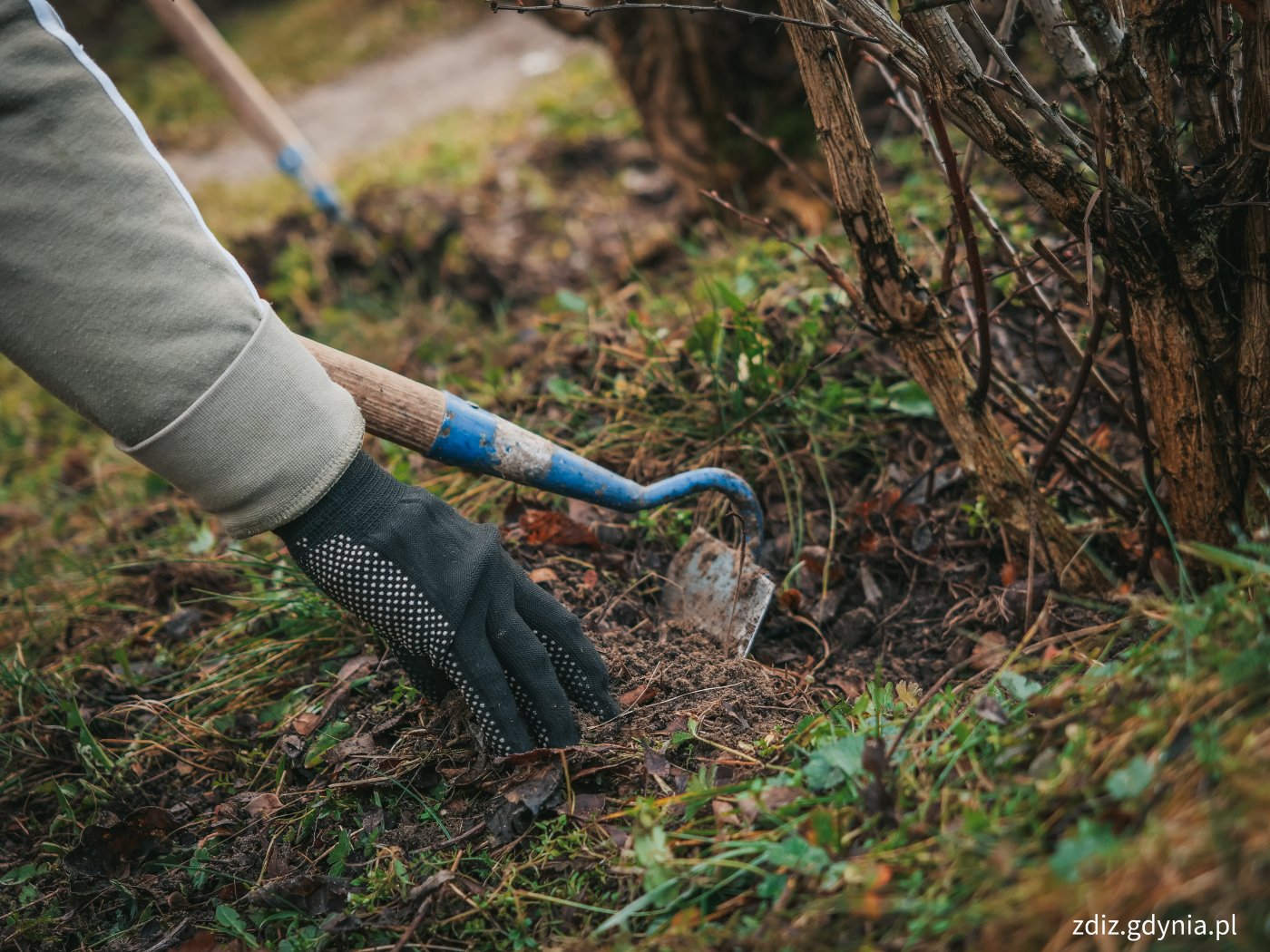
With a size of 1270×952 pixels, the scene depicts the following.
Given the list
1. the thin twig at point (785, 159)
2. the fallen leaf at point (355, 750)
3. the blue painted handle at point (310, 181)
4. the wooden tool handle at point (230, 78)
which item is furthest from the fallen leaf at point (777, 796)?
the wooden tool handle at point (230, 78)

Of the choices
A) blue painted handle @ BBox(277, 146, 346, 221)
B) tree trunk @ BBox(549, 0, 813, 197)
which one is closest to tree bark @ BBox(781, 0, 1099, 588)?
tree trunk @ BBox(549, 0, 813, 197)

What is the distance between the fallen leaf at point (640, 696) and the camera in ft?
6.26

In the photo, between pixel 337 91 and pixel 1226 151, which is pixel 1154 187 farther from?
pixel 337 91

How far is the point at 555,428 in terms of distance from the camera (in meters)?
2.71

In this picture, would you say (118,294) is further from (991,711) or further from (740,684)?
(991,711)

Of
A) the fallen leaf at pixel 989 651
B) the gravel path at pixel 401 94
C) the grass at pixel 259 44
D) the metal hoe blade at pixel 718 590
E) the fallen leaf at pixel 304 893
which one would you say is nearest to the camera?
the fallen leaf at pixel 304 893

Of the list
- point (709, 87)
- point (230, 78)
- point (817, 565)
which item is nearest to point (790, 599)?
point (817, 565)

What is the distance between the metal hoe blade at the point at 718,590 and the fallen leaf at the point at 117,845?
46.0 inches

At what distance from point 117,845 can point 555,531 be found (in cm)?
112

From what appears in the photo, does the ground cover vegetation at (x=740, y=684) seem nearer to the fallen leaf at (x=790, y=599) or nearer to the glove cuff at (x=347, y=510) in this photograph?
the fallen leaf at (x=790, y=599)

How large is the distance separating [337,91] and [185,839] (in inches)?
286

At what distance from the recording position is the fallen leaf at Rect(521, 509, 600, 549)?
2.35 m

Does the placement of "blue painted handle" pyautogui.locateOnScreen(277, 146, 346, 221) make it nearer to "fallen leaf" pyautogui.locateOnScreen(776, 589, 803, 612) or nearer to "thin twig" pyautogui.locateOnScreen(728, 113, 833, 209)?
"thin twig" pyautogui.locateOnScreen(728, 113, 833, 209)

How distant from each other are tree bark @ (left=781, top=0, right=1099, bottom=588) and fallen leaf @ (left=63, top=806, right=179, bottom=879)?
5.83 feet
